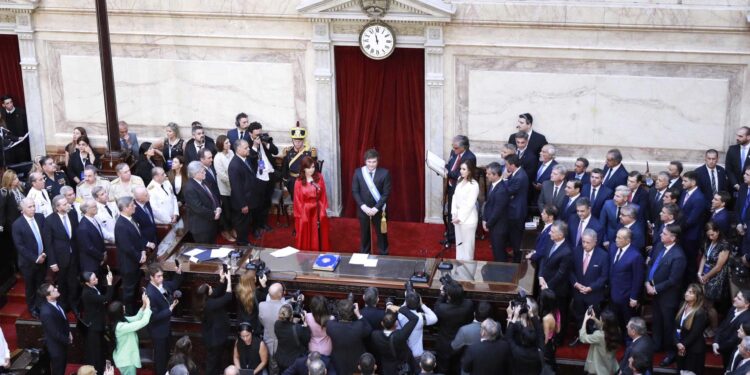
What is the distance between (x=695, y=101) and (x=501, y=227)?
3.53 metres

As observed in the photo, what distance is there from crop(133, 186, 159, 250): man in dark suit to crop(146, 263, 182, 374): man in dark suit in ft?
4.18

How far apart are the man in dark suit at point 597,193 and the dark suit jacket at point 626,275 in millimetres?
1158

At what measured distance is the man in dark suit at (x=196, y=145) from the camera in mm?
14242

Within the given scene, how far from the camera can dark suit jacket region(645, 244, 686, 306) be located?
34.7 ft

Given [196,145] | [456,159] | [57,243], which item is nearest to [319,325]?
[57,243]

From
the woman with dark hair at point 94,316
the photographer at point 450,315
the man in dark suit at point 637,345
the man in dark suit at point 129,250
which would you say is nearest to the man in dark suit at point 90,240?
the man in dark suit at point 129,250

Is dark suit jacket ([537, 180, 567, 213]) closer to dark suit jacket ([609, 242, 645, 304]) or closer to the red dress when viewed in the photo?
dark suit jacket ([609, 242, 645, 304])

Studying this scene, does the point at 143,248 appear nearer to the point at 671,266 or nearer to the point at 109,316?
the point at 109,316

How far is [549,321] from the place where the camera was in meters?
10.2

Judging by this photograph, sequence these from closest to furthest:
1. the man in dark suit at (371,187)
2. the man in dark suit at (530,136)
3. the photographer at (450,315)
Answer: the photographer at (450,315), the man in dark suit at (371,187), the man in dark suit at (530,136)

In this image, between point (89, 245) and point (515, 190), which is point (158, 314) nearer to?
point (89, 245)

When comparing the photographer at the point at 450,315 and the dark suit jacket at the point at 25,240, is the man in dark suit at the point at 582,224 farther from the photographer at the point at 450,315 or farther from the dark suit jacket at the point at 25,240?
the dark suit jacket at the point at 25,240

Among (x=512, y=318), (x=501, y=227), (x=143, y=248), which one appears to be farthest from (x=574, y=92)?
(x=143, y=248)

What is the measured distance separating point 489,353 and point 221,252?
4.29 meters
